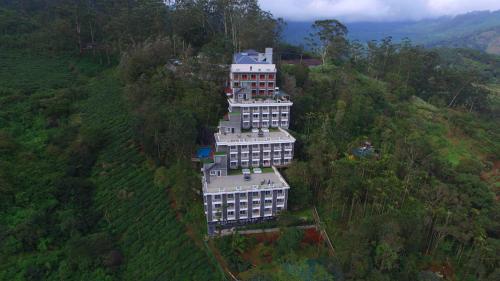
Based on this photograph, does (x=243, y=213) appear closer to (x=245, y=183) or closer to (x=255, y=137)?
(x=245, y=183)

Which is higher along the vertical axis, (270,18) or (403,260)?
(270,18)

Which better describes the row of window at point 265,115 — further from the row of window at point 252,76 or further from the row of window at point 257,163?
the row of window at point 257,163

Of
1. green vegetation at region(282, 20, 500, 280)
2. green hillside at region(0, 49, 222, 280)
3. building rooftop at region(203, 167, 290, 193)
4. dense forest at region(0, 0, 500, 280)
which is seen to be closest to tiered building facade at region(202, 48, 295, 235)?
building rooftop at region(203, 167, 290, 193)

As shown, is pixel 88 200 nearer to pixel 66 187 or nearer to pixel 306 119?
pixel 66 187

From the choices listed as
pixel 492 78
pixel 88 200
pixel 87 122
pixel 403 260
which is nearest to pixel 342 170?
pixel 403 260

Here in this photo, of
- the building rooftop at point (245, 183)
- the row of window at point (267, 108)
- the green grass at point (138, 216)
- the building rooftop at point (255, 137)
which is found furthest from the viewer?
the row of window at point (267, 108)

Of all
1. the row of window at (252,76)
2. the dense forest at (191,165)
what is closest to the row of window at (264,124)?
the dense forest at (191,165)
